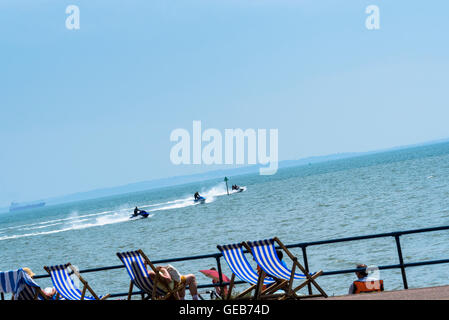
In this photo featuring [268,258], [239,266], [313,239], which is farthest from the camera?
[313,239]

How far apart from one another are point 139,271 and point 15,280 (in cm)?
175

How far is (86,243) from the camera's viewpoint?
5591 centimetres

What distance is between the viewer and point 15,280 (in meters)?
8.69

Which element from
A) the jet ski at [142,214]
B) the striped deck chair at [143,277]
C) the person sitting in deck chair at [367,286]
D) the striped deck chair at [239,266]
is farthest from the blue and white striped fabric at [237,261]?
the jet ski at [142,214]

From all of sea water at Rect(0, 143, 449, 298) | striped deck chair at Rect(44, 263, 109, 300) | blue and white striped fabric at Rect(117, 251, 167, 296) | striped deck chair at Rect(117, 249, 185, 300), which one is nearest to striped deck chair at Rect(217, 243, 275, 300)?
striped deck chair at Rect(117, 249, 185, 300)

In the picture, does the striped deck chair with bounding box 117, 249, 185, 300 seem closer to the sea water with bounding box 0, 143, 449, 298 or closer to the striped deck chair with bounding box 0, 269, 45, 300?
the striped deck chair with bounding box 0, 269, 45, 300

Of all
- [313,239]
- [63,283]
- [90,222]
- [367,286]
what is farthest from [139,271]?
[90,222]

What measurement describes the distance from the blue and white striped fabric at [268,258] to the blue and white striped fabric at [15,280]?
3.14m

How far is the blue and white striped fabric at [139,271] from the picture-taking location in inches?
330

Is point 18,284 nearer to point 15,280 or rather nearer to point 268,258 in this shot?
point 15,280
